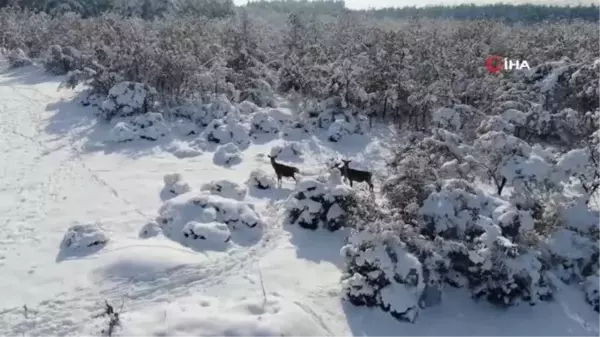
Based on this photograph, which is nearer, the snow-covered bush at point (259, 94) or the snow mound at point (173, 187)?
the snow mound at point (173, 187)

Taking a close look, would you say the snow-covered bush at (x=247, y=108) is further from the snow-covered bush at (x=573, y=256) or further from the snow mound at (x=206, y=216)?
the snow-covered bush at (x=573, y=256)

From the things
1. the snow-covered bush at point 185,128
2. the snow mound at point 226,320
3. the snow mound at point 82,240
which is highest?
the snow-covered bush at point 185,128

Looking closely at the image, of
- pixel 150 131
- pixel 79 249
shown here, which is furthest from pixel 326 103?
pixel 79 249

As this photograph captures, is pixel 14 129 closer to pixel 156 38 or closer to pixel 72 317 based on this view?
pixel 156 38

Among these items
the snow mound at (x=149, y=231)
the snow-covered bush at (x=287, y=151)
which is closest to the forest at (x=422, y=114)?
the snow-covered bush at (x=287, y=151)

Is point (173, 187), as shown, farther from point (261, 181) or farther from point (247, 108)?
point (247, 108)

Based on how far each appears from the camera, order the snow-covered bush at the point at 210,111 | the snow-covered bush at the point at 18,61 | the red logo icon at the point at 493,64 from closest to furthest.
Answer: the snow-covered bush at the point at 210,111 → the red logo icon at the point at 493,64 → the snow-covered bush at the point at 18,61
